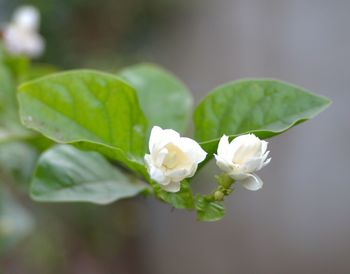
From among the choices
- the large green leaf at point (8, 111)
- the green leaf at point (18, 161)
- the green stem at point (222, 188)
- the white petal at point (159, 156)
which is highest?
the white petal at point (159, 156)

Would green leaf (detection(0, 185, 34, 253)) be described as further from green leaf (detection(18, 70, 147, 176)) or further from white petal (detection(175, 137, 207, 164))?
white petal (detection(175, 137, 207, 164))

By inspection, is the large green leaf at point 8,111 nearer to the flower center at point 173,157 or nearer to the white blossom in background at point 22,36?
the white blossom in background at point 22,36

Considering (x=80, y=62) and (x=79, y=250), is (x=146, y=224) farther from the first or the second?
(x=80, y=62)

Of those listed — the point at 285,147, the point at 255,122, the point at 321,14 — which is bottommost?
the point at 285,147

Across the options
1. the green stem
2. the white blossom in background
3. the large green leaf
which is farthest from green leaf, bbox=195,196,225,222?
the white blossom in background

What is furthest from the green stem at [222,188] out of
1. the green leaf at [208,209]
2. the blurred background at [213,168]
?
the blurred background at [213,168]

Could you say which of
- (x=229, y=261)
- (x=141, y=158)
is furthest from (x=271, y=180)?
(x=141, y=158)

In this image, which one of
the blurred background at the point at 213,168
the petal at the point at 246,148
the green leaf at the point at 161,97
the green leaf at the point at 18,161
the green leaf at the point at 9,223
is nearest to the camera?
the petal at the point at 246,148
